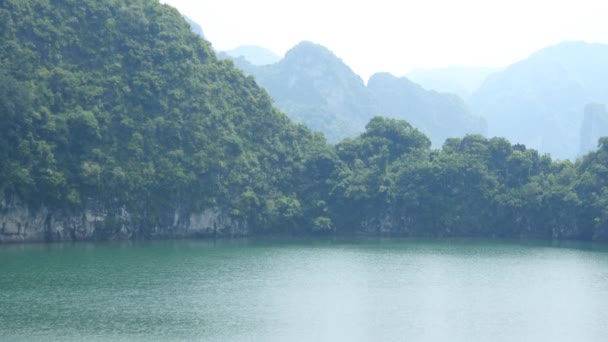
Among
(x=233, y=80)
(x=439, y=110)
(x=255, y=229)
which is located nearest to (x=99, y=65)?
(x=233, y=80)

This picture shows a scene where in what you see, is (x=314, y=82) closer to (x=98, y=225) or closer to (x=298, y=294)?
(x=98, y=225)

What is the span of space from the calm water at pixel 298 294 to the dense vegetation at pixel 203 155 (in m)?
4.68

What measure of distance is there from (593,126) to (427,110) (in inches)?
987

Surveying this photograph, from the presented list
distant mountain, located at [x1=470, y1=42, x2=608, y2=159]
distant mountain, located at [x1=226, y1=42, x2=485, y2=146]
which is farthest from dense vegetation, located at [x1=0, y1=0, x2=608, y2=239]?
distant mountain, located at [x1=470, y1=42, x2=608, y2=159]

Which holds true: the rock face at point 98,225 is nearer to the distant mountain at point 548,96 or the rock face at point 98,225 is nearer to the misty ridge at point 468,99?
the misty ridge at point 468,99

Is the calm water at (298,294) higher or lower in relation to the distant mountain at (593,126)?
lower

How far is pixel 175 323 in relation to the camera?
22594 millimetres

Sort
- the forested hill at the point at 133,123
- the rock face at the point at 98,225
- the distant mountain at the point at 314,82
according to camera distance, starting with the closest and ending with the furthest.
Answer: the rock face at the point at 98,225, the forested hill at the point at 133,123, the distant mountain at the point at 314,82

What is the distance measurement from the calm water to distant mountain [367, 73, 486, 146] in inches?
3238

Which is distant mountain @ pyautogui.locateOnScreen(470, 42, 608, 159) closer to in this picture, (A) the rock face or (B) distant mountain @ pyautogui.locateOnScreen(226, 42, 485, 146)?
(B) distant mountain @ pyautogui.locateOnScreen(226, 42, 485, 146)

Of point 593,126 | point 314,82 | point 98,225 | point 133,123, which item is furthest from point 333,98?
point 98,225

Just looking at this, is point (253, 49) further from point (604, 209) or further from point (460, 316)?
point (460, 316)

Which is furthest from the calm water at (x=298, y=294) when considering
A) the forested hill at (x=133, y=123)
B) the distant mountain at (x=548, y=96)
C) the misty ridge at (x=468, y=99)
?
the distant mountain at (x=548, y=96)

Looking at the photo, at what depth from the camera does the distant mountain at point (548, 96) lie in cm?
13975
